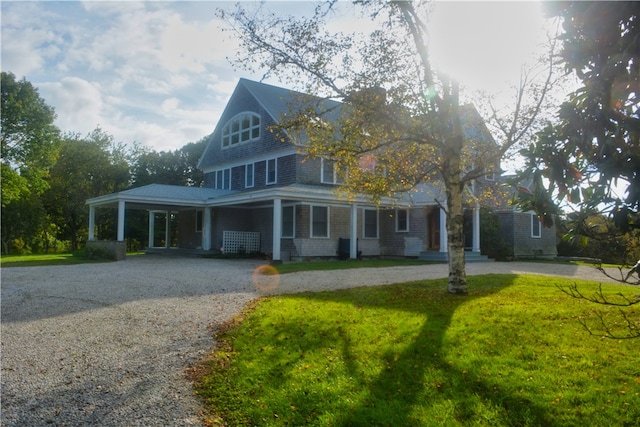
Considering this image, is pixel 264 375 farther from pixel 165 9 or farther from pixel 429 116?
pixel 165 9

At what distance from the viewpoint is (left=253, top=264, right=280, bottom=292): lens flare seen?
11583mm

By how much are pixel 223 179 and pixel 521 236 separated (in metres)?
16.1

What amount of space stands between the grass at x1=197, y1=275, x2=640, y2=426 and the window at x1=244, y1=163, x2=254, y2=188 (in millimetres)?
17523

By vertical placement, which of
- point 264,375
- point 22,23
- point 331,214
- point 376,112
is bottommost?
point 264,375

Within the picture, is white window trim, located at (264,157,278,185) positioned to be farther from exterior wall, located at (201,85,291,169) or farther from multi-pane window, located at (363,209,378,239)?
multi-pane window, located at (363,209,378,239)

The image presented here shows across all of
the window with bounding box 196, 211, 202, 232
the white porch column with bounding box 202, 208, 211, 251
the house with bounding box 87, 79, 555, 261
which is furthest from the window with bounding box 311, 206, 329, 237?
the window with bounding box 196, 211, 202, 232

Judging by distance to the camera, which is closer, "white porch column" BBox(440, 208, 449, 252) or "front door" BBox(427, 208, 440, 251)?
"white porch column" BBox(440, 208, 449, 252)

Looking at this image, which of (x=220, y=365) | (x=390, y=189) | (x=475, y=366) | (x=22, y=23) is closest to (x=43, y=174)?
(x=22, y=23)

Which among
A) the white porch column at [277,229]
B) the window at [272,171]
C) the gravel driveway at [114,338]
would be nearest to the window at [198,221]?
the window at [272,171]

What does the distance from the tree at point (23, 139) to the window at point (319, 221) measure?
19773 mm

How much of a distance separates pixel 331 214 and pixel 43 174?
21.3 meters

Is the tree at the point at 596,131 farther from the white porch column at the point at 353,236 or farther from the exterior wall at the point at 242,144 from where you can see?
the exterior wall at the point at 242,144

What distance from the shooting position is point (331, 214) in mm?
22047

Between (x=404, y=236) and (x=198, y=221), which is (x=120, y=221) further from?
(x=404, y=236)
